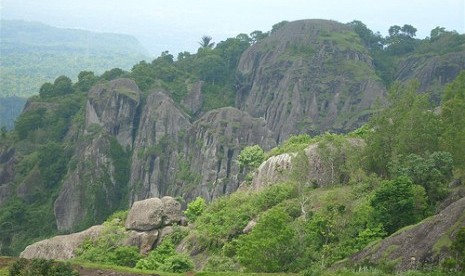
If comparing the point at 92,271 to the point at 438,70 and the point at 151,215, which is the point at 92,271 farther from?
the point at 438,70

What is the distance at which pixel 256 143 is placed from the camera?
2891 inches

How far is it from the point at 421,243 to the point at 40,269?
1201cm

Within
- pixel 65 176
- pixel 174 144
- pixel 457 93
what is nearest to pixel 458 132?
pixel 457 93

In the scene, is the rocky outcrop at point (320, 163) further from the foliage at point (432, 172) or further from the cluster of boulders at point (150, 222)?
the foliage at point (432, 172)

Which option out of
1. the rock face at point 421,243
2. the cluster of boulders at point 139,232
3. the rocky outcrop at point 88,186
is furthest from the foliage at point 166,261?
Result: the rocky outcrop at point 88,186

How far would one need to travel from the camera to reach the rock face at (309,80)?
8662cm

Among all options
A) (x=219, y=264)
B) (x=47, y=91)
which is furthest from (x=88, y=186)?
(x=219, y=264)

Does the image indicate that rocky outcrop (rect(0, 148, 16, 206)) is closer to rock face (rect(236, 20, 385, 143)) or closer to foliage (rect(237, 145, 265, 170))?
rock face (rect(236, 20, 385, 143))

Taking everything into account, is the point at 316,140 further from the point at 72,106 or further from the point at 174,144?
the point at 72,106

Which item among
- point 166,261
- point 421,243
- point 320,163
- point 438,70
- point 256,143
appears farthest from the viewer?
point 438,70

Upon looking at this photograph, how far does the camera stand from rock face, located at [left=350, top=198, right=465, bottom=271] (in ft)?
69.6

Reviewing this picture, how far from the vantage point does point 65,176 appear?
265ft

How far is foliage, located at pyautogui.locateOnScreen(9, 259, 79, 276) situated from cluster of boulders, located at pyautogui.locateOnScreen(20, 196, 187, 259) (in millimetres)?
14447

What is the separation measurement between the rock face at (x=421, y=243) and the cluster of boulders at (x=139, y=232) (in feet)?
49.8
